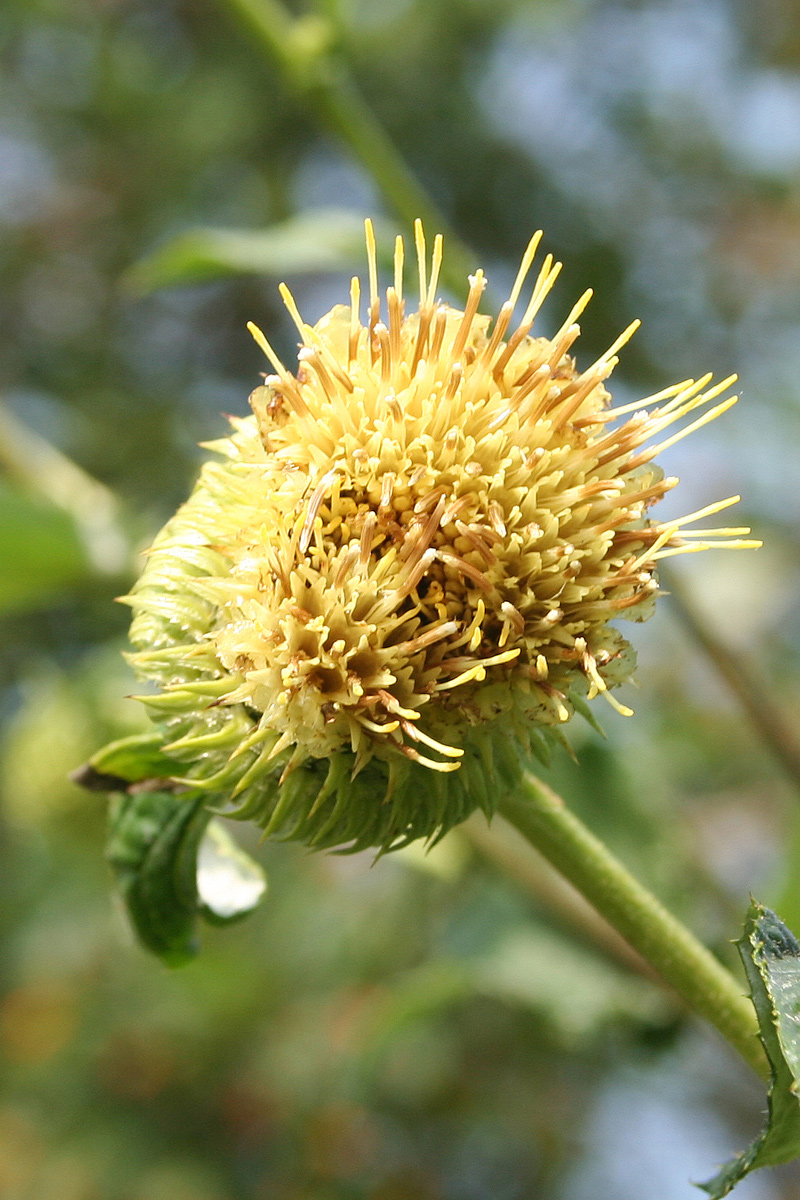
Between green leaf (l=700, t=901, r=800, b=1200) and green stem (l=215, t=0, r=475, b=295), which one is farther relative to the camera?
green stem (l=215, t=0, r=475, b=295)

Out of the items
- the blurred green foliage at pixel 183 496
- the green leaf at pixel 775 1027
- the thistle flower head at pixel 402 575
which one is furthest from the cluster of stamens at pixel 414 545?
the blurred green foliage at pixel 183 496

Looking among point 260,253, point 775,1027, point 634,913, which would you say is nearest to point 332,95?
point 260,253

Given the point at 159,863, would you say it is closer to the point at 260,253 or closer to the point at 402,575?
the point at 402,575

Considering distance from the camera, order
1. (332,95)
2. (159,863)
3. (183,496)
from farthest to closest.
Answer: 1. (183,496)
2. (332,95)
3. (159,863)

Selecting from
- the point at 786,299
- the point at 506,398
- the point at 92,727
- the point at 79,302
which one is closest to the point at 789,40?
the point at 786,299

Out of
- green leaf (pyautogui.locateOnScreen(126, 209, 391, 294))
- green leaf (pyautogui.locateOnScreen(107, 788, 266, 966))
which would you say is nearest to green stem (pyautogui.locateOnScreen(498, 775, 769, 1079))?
green leaf (pyautogui.locateOnScreen(107, 788, 266, 966))

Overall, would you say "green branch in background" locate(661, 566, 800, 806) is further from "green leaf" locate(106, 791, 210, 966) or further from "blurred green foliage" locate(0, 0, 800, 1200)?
"green leaf" locate(106, 791, 210, 966)

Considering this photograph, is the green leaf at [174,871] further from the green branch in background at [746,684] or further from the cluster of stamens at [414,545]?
the green branch in background at [746,684]
